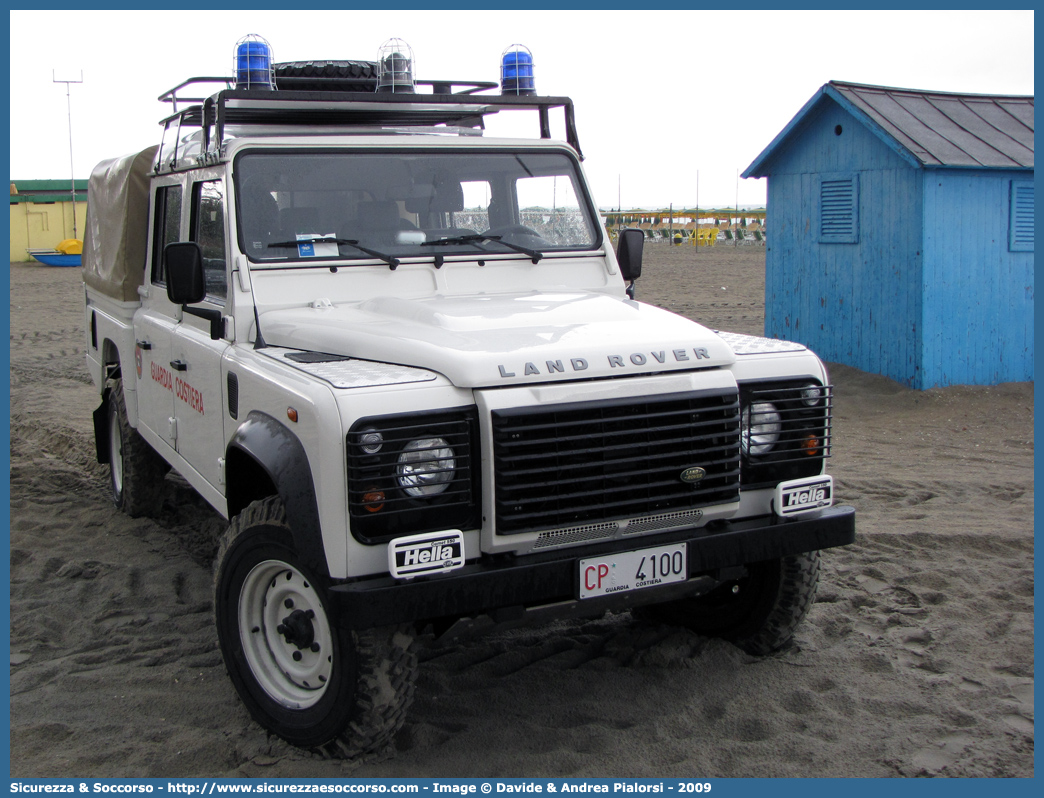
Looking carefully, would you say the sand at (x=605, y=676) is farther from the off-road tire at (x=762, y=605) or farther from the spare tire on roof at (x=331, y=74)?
the spare tire on roof at (x=331, y=74)

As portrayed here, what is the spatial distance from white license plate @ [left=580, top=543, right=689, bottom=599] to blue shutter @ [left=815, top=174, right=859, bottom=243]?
8.11 m

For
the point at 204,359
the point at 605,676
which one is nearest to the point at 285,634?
the point at 605,676

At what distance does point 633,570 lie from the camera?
347cm

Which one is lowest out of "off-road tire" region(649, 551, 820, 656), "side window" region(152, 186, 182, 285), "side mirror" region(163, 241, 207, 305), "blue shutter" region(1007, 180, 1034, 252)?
"off-road tire" region(649, 551, 820, 656)

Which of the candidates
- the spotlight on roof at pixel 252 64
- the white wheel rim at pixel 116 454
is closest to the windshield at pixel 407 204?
the spotlight on roof at pixel 252 64

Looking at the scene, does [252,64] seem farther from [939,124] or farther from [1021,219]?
[1021,219]

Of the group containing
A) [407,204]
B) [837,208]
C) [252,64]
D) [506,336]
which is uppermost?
[252,64]

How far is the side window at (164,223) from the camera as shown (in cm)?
528

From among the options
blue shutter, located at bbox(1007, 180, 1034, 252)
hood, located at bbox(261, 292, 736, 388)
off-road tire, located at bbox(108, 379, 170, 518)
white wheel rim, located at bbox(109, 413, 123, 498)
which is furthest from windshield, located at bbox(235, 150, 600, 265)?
blue shutter, located at bbox(1007, 180, 1034, 252)

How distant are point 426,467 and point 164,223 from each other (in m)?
3.19

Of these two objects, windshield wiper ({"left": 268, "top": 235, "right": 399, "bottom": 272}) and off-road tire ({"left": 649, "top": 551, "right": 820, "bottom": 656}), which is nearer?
off-road tire ({"left": 649, "top": 551, "right": 820, "bottom": 656})

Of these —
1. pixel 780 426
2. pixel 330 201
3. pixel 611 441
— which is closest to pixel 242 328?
pixel 330 201

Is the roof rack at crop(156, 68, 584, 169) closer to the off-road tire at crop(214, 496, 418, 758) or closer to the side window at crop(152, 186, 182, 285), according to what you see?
the side window at crop(152, 186, 182, 285)

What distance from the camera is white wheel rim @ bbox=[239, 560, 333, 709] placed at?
3.43 metres
